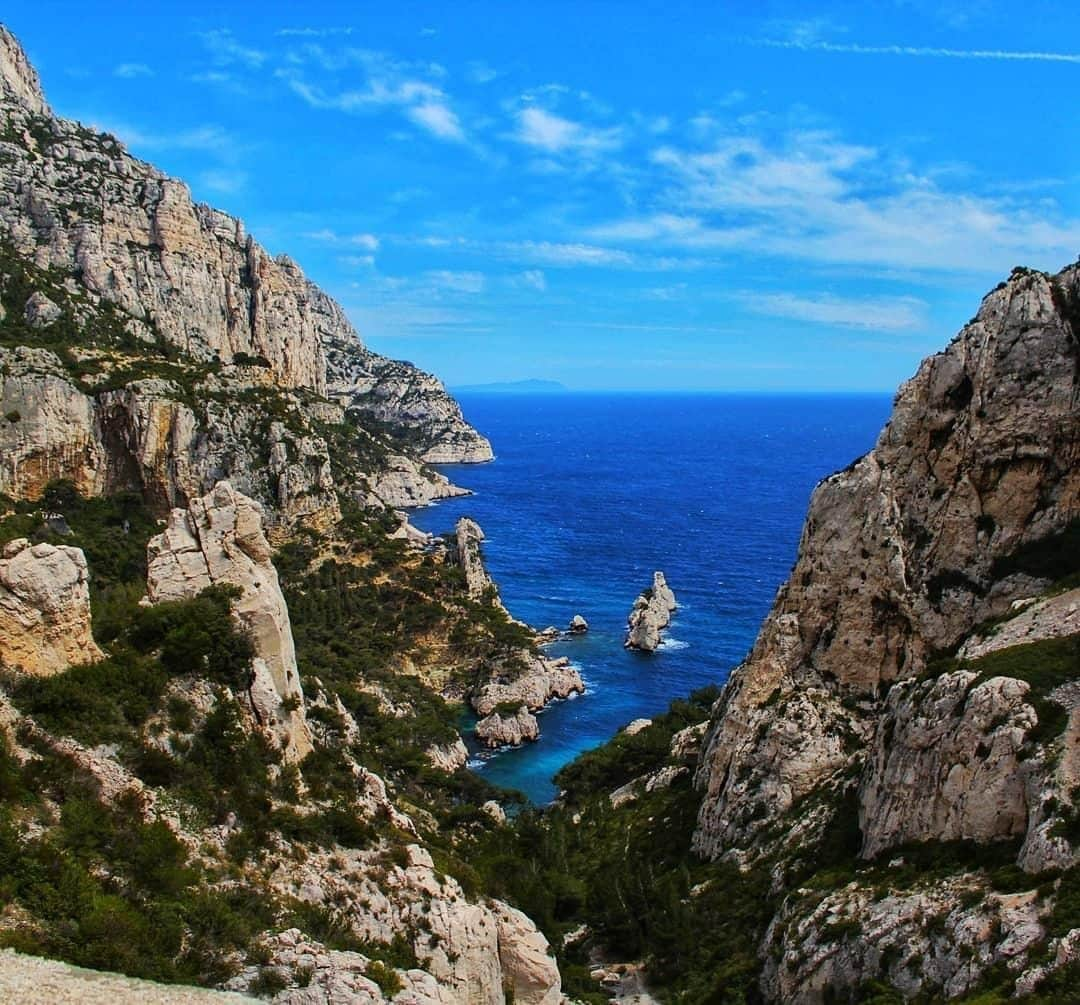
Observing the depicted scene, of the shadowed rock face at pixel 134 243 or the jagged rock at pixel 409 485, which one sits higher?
the shadowed rock face at pixel 134 243

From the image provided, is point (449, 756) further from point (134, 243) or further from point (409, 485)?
point (409, 485)

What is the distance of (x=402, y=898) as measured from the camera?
68.7 ft

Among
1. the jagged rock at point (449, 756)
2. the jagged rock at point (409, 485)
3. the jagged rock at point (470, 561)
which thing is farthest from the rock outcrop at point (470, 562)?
the jagged rock at point (409, 485)

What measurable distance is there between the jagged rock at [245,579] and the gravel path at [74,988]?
9757 mm

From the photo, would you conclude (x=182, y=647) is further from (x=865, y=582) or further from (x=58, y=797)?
(x=865, y=582)

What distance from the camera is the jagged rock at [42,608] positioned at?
1942 centimetres

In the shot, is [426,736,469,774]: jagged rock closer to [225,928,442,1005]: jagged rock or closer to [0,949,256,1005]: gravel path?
[225,928,442,1005]: jagged rock

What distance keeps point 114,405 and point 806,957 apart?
71824mm

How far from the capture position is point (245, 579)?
2567cm

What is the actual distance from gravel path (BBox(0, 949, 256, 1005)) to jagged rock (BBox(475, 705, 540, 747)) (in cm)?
5394

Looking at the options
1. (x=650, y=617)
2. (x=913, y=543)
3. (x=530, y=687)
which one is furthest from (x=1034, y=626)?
(x=650, y=617)

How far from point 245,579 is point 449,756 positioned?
37.6 m

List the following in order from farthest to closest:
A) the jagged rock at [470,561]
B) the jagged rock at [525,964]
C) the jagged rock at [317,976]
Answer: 1. the jagged rock at [470,561]
2. the jagged rock at [525,964]
3. the jagged rock at [317,976]

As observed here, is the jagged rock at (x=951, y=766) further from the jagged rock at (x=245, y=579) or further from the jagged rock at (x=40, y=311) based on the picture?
the jagged rock at (x=40, y=311)
